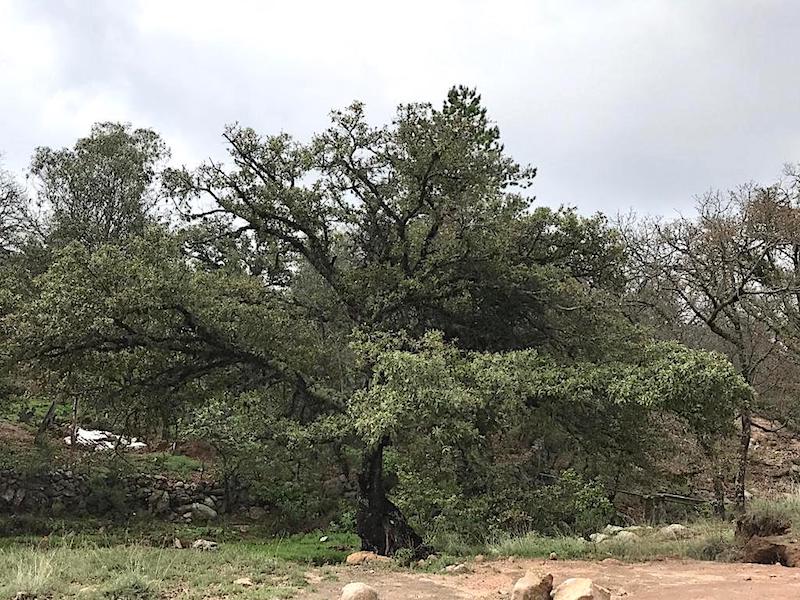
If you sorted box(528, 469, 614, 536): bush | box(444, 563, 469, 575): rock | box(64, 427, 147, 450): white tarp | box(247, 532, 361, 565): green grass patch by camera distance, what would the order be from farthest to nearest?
box(64, 427, 147, 450): white tarp
box(247, 532, 361, 565): green grass patch
box(528, 469, 614, 536): bush
box(444, 563, 469, 575): rock

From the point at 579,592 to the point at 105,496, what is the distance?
14799 mm

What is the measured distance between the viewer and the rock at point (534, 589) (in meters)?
5.59

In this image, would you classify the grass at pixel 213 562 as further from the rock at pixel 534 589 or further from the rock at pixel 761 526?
the rock at pixel 534 589

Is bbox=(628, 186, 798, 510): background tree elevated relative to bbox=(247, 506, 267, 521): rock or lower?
elevated

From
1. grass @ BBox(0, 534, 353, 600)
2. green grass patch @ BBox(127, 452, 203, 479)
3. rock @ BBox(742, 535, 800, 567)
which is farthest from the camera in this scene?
green grass patch @ BBox(127, 452, 203, 479)

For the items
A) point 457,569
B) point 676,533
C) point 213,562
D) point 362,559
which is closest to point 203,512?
point 362,559

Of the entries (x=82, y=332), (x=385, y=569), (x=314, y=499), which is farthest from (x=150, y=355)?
(x=314, y=499)

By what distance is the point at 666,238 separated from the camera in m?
15.5

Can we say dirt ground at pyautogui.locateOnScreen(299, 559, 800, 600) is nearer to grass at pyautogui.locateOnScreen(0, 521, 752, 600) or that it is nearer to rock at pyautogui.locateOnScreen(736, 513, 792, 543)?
grass at pyautogui.locateOnScreen(0, 521, 752, 600)

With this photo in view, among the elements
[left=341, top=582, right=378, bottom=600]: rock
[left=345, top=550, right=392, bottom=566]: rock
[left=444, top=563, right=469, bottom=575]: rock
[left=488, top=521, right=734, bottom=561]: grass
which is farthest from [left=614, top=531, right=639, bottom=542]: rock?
[left=341, top=582, right=378, bottom=600]: rock

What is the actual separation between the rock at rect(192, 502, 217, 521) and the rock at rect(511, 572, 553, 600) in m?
12.9

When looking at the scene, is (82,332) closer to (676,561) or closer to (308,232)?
(308,232)

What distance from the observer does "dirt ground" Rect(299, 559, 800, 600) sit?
6.07m

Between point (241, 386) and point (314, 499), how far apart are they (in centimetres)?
603
